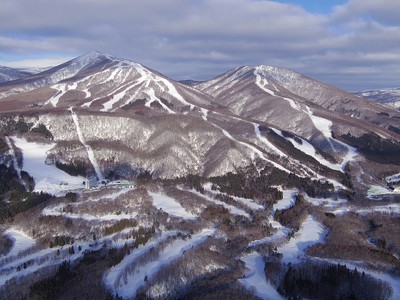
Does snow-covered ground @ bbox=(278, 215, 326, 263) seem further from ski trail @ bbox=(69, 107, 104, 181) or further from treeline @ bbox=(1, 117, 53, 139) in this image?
treeline @ bbox=(1, 117, 53, 139)

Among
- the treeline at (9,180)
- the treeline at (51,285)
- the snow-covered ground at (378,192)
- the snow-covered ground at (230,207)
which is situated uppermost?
the treeline at (51,285)

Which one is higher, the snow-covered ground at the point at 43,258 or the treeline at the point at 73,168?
the snow-covered ground at the point at 43,258

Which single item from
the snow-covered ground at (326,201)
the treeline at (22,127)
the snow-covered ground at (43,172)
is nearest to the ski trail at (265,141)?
the snow-covered ground at (326,201)

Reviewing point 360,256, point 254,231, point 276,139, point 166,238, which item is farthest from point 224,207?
point 276,139

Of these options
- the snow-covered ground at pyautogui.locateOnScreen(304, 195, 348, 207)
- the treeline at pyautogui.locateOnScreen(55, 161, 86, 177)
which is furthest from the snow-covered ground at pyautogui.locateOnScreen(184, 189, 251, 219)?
the treeline at pyautogui.locateOnScreen(55, 161, 86, 177)

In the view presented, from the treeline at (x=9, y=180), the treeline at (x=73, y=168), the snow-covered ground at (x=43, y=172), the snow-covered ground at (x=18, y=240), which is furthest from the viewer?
the treeline at (x=73, y=168)

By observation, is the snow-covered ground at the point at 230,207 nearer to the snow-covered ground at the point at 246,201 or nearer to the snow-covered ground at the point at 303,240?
the snow-covered ground at the point at 246,201

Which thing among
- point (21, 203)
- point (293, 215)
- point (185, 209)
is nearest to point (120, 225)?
point (185, 209)
